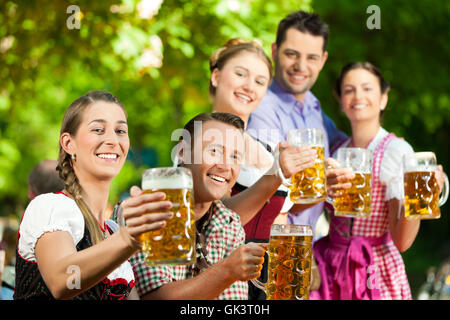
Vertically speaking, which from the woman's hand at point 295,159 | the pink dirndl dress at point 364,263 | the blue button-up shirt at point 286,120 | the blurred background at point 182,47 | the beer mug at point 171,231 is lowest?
the pink dirndl dress at point 364,263

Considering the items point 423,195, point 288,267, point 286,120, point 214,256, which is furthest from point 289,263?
point 286,120

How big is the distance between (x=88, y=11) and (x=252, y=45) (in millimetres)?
2632

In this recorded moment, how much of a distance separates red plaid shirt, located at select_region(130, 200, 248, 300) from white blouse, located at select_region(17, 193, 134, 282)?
0.88 ft

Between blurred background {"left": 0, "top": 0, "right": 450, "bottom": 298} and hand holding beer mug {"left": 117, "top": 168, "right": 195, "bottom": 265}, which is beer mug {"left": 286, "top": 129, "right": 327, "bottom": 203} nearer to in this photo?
A: hand holding beer mug {"left": 117, "top": 168, "right": 195, "bottom": 265}

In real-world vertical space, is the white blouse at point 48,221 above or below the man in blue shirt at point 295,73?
below

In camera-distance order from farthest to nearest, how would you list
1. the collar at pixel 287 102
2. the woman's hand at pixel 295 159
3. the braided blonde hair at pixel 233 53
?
the collar at pixel 287 102 < the braided blonde hair at pixel 233 53 < the woman's hand at pixel 295 159

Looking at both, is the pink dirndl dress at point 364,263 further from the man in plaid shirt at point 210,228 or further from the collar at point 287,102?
the man in plaid shirt at point 210,228

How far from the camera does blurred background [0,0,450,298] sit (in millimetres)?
5508

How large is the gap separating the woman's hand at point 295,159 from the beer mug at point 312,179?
60 millimetres

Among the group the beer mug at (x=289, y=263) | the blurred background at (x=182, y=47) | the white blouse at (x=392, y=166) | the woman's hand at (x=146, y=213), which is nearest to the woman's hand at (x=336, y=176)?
the beer mug at (x=289, y=263)

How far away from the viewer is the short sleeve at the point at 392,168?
10.4ft

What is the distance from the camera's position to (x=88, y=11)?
530 centimetres
